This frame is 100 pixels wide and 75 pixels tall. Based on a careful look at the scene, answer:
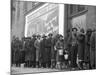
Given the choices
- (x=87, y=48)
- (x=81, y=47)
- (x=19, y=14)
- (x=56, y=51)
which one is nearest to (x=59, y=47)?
(x=56, y=51)

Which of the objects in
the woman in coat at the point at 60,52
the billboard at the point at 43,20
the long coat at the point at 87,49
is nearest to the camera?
the billboard at the point at 43,20

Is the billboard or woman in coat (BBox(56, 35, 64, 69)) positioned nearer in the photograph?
the billboard

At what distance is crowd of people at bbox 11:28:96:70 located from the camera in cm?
325

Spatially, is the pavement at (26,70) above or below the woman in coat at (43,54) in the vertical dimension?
below

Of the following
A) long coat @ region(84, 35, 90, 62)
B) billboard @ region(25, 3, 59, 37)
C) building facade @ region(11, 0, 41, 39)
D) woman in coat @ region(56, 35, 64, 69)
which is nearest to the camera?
building facade @ region(11, 0, 41, 39)

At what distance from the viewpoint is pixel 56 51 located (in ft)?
11.3

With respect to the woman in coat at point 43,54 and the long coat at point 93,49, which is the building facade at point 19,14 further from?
the long coat at point 93,49

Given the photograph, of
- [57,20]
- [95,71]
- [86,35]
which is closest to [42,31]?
[57,20]

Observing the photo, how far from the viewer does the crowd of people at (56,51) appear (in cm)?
325

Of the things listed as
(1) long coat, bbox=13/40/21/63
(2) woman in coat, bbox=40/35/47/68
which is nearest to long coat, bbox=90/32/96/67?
(2) woman in coat, bbox=40/35/47/68

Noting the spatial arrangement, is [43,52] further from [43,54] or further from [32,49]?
[32,49]

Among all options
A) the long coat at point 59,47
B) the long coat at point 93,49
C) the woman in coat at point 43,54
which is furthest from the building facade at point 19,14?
the long coat at point 93,49

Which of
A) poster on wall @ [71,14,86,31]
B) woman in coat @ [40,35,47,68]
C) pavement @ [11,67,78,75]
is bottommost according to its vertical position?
pavement @ [11,67,78,75]

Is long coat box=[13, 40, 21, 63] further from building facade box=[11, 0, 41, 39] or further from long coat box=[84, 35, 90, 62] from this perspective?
long coat box=[84, 35, 90, 62]
